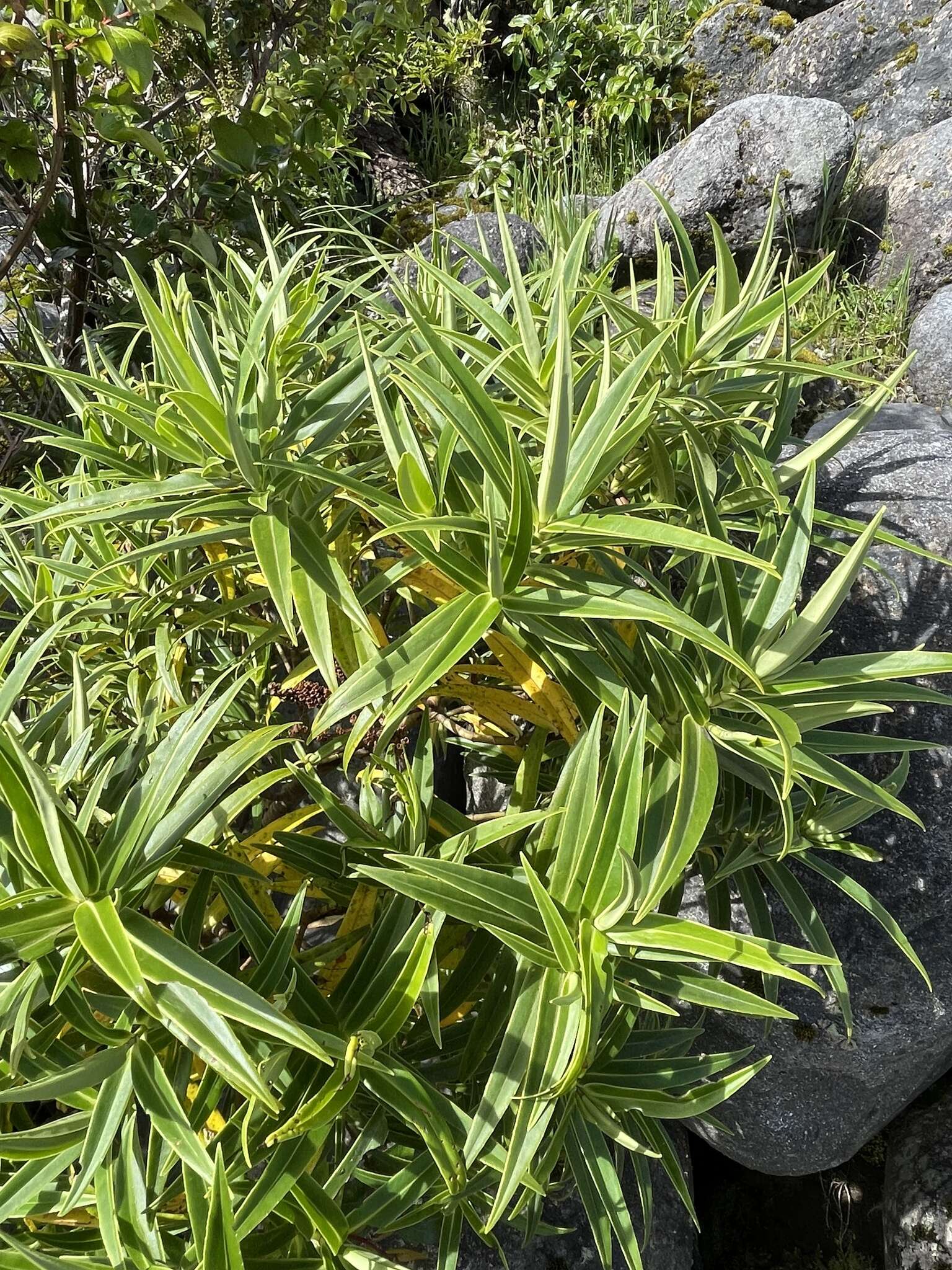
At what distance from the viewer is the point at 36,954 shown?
2.17ft

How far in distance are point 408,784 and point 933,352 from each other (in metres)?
2.59

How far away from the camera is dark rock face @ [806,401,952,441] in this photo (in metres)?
2.14

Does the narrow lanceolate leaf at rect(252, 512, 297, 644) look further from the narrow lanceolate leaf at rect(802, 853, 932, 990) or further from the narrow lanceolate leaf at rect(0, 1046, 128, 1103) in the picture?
the narrow lanceolate leaf at rect(802, 853, 932, 990)

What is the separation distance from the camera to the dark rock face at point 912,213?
119 inches

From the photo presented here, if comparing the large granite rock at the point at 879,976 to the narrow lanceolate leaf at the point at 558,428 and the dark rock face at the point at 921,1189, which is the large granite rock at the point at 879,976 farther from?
the narrow lanceolate leaf at the point at 558,428

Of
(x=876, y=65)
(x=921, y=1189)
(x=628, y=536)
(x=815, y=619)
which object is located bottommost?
(x=921, y=1189)

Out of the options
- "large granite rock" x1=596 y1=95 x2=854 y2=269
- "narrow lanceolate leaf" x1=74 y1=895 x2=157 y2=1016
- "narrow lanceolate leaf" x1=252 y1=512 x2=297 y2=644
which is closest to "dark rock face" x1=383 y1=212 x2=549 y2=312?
"large granite rock" x1=596 y1=95 x2=854 y2=269

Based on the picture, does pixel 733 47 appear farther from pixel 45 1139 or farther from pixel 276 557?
pixel 45 1139

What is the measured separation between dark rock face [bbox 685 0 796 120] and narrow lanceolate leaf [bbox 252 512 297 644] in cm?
445

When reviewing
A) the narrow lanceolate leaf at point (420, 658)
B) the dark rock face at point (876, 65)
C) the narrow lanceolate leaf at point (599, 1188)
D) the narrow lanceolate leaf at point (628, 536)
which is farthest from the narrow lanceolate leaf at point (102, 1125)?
the dark rock face at point (876, 65)

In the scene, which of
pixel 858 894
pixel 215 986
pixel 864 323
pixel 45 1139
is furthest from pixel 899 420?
pixel 45 1139

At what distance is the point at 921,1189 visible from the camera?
1.63 m

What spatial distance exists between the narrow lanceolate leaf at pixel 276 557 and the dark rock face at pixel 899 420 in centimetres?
171

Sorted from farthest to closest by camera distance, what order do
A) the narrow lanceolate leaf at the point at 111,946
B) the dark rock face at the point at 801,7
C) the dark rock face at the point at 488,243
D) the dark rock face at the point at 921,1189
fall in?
the dark rock face at the point at 801,7 < the dark rock face at the point at 488,243 < the dark rock face at the point at 921,1189 < the narrow lanceolate leaf at the point at 111,946
